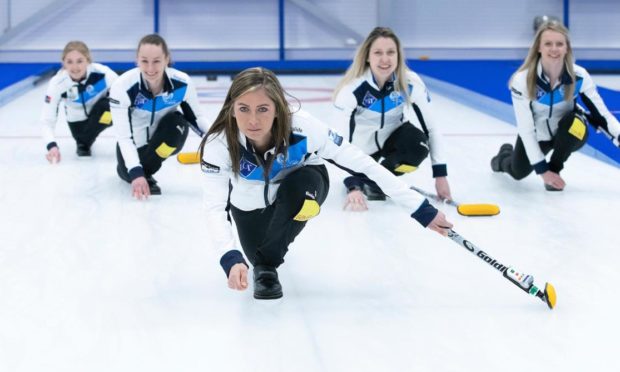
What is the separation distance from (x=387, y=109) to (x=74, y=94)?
1.92 metres

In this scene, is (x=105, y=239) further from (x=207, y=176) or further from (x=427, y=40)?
(x=427, y=40)

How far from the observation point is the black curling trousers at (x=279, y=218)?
255 cm

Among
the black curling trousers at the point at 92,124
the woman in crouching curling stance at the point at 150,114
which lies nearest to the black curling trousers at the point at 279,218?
the woman in crouching curling stance at the point at 150,114

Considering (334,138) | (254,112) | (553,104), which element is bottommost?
(553,104)

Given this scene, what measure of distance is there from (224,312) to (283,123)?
0.53 metres

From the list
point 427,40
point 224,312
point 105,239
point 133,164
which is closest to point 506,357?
point 224,312

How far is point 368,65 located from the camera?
393 cm

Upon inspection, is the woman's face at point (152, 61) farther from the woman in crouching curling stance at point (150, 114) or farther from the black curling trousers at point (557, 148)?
the black curling trousers at point (557, 148)

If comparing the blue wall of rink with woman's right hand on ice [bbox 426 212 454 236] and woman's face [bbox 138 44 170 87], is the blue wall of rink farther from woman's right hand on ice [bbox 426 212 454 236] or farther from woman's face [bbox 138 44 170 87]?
woman's right hand on ice [bbox 426 212 454 236]

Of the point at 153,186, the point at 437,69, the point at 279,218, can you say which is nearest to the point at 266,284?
the point at 279,218

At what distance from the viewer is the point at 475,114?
7.31m

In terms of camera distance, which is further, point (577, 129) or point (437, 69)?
point (437, 69)

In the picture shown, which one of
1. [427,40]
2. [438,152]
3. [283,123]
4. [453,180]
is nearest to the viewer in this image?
[283,123]

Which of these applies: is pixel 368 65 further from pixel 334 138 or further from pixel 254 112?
pixel 254 112
